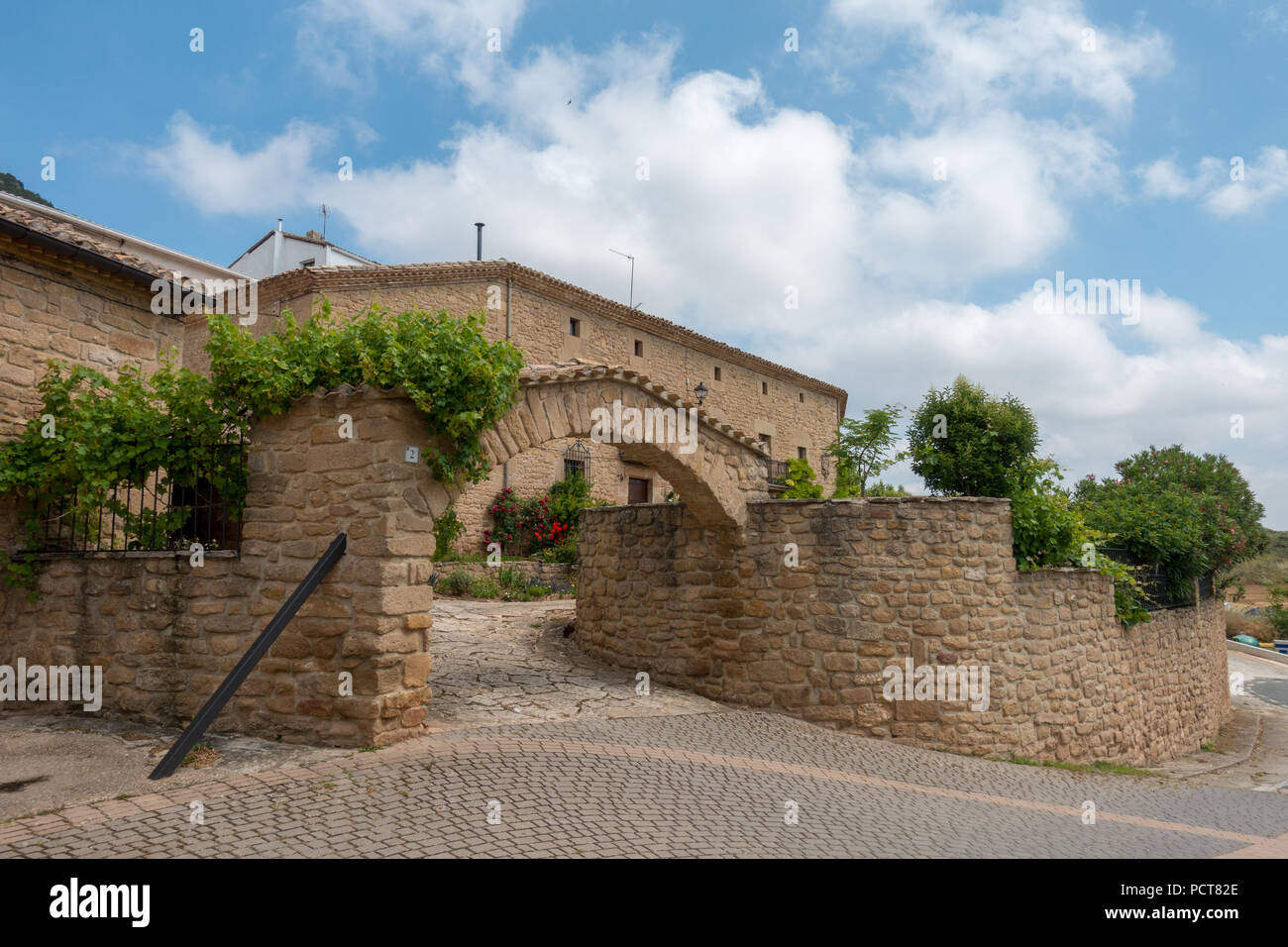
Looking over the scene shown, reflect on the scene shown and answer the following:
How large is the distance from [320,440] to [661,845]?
367 centimetres

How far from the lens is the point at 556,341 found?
64.8 feet

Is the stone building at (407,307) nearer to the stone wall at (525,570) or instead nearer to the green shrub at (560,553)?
the green shrub at (560,553)

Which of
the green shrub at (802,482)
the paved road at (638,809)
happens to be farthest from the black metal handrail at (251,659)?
the green shrub at (802,482)

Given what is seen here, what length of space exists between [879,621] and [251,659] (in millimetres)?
5507

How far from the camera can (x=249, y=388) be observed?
5.89m

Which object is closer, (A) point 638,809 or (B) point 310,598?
(A) point 638,809

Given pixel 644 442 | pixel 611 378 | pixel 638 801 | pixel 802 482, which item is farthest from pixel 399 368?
pixel 802 482

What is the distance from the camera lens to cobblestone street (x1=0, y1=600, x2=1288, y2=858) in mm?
4098

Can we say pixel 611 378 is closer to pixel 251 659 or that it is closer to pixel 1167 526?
pixel 251 659

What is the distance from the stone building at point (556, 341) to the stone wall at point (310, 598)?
8.71 metres

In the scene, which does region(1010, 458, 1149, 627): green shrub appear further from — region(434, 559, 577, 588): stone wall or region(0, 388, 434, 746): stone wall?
region(434, 559, 577, 588): stone wall

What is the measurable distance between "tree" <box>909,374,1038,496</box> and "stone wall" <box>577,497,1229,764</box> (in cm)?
190

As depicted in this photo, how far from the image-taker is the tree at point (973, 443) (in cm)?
1070

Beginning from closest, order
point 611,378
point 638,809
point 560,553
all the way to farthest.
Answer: point 638,809 < point 611,378 < point 560,553
